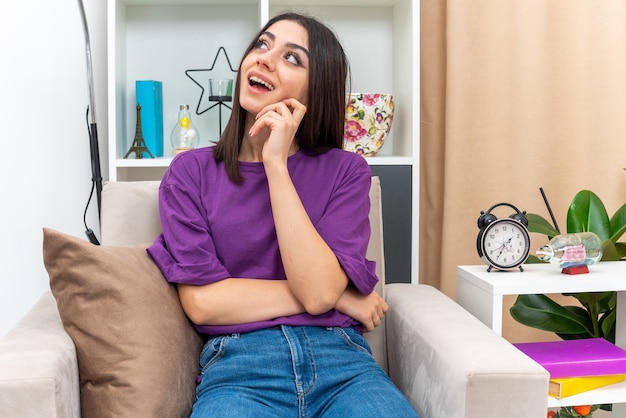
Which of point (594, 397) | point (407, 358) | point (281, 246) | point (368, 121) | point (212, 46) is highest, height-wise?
point (212, 46)

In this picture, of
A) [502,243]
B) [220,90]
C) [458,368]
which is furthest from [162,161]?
[458,368]

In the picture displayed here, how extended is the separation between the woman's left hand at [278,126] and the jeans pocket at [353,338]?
1.14 ft

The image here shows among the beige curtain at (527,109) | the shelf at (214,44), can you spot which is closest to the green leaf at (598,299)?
the beige curtain at (527,109)

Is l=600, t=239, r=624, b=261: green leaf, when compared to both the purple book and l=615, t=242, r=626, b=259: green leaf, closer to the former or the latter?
l=615, t=242, r=626, b=259: green leaf

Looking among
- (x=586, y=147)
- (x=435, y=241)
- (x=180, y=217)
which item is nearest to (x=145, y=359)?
(x=180, y=217)

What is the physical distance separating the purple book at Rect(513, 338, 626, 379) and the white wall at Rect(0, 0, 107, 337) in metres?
1.27

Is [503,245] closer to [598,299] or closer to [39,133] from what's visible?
[598,299]

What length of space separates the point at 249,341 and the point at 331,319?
17cm

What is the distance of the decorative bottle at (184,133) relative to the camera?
2.26 m

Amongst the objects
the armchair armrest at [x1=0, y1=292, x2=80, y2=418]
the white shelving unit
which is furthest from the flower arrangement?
the armchair armrest at [x1=0, y1=292, x2=80, y2=418]

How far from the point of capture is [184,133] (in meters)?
2.26

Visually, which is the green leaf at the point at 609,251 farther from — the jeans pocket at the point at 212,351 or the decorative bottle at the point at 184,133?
the decorative bottle at the point at 184,133

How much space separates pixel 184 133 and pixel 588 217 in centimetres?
117

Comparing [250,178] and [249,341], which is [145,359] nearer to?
[249,341]
